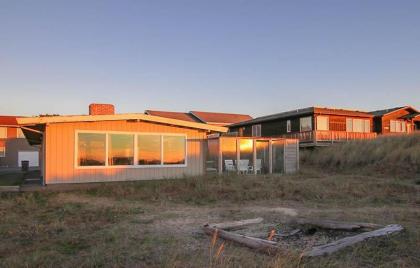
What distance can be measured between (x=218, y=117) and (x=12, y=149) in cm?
2485

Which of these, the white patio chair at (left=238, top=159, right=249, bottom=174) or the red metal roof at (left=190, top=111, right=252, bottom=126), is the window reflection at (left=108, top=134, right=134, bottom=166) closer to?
the white patio chair at (left=238, top=159, right=249, bottom=174)

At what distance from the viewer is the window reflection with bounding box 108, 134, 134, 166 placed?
564 inches

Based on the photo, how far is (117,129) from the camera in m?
14.5

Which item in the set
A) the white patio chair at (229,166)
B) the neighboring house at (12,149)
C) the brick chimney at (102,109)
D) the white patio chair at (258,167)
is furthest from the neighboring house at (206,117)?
the brick chimney at (102,109)

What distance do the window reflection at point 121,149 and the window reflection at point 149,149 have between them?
32cm

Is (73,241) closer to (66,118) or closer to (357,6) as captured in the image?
(66,118)

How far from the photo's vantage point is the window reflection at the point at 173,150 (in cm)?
1550

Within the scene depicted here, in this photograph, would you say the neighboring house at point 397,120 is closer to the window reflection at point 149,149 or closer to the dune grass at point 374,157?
the dune grass at point 374,157

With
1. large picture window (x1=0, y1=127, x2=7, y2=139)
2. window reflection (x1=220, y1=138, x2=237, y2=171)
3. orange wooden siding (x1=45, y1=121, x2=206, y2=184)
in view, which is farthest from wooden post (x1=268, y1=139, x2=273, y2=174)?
large picture window (x1=0, y1=127, x2=7, y2=139)

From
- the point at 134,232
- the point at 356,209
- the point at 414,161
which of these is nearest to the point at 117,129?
the point at 134,232

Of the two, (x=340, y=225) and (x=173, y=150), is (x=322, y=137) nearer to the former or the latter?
(x=173, y=150)

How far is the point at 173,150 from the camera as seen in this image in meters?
15.7

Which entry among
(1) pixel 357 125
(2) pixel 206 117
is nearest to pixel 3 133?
(2) pixel 206 117

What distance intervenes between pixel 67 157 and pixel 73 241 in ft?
25.0
